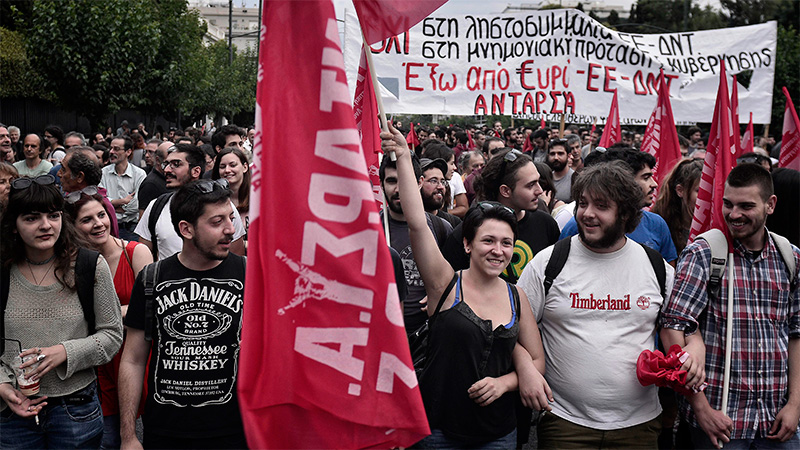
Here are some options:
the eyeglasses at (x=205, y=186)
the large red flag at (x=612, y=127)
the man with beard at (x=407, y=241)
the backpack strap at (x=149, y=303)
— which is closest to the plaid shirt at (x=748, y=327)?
the man with beard at (x=407, y=241)

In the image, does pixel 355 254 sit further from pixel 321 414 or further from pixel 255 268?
pixel 321 414

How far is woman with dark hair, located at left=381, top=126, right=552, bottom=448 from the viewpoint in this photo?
3.24m

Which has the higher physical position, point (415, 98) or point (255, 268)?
point (415, 98)

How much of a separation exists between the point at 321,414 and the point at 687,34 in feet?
29.3

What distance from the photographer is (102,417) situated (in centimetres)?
354

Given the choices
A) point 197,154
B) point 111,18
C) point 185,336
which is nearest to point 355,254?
point 185,336

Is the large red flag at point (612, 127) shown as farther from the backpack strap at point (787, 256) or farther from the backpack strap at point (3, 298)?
the backpack strap at point (3, 298)

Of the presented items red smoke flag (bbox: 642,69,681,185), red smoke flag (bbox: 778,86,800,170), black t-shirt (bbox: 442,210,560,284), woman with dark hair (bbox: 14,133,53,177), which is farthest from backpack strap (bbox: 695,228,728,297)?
woman with dark hair (bbox: 14,133,53,177)

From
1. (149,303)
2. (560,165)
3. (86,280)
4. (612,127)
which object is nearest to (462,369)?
(149,303)

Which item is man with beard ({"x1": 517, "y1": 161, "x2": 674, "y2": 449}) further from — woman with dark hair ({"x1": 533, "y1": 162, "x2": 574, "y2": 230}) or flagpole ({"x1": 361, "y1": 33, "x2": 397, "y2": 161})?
woman with dark hair ({"x1": 533, "y1": 162, "x2": 574, "y2": 230})

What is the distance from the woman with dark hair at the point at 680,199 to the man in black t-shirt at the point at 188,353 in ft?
10.2

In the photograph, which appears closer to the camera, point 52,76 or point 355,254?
point 355,254

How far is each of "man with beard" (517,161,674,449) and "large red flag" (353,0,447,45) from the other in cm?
111

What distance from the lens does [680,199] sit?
512cm
